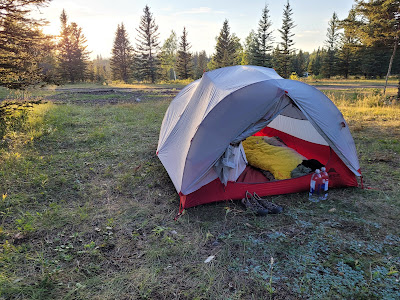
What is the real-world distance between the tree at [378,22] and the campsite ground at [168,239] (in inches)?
385

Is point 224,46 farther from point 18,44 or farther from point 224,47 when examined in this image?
point 18,44

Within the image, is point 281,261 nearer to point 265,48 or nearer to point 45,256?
point 45,256

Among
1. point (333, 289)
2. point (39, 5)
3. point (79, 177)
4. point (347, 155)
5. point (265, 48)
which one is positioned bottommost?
point (333, 289)

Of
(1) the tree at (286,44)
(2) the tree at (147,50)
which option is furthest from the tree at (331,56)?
(2) the tree at (147,50)

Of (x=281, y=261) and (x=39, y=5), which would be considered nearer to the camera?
(x=281, y=261)

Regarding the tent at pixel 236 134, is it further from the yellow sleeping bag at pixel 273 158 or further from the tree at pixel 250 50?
the tree at pixel 250 50

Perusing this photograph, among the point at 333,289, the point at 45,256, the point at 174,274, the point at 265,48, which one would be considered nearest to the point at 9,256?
the point at 45,256

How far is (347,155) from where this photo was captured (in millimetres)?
3932

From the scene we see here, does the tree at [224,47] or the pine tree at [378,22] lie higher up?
the tree at [224,47]

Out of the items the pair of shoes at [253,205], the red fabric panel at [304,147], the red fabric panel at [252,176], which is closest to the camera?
the pair of shoes at [253,205]

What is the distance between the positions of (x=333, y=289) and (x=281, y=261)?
52cm

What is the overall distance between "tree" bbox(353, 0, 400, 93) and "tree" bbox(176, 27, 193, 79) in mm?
26185

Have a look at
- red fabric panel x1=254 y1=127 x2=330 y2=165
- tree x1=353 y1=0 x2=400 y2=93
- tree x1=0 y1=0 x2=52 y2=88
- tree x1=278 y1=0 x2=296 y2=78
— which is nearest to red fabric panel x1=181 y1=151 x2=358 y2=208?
red fabric panel x1=254 y1=127 x2=330 y2=165

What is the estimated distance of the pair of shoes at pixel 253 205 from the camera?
11.5ft
